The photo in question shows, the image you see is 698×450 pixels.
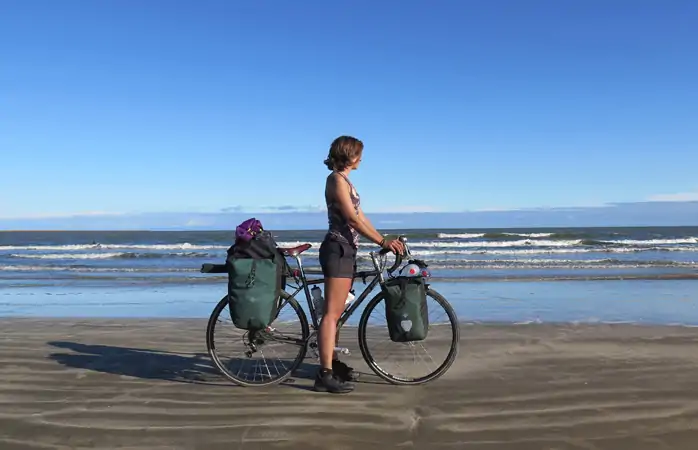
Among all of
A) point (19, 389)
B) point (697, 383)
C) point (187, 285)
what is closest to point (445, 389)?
point (697, 383)

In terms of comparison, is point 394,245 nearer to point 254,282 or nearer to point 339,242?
point 339,242

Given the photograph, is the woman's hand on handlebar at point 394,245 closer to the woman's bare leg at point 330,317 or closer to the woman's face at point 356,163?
the woman's bare leg at point 330,317

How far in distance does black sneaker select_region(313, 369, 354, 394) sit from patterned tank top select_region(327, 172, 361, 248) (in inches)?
36.1

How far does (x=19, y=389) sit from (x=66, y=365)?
0.71m

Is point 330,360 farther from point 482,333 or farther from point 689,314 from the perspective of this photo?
point 689,314

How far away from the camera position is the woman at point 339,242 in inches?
154

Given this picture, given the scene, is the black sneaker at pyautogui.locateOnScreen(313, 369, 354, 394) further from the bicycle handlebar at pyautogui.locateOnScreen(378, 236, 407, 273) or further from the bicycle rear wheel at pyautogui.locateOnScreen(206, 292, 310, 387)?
the bicycle handlebar at pyautogui.locateOnScreen(378, 236, 407, 273)

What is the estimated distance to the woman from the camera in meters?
3.90

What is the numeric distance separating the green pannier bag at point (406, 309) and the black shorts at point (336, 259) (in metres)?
0.36

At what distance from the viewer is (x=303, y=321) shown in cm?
421

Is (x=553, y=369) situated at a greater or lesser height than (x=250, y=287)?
lesser

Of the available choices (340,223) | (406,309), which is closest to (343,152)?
(340,223)

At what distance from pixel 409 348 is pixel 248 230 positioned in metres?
2.08

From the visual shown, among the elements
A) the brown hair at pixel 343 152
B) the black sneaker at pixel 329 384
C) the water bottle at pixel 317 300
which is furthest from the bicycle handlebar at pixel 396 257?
the black sneaker at pixel 329 384
